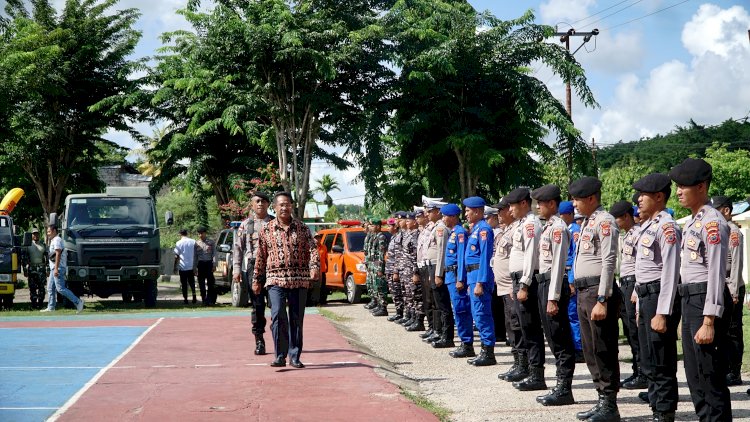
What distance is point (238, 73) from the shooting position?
86.3 ft

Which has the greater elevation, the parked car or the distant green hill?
the distant green hill

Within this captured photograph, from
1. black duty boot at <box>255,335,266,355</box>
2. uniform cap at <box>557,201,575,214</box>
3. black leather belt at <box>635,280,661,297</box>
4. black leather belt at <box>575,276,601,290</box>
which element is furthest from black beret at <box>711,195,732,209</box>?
black duty boot at <box>255,335,266,355</box>

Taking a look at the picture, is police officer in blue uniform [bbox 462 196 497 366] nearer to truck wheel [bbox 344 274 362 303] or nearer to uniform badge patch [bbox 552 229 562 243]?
uniform badge patch [bbox 552 229 562 243]

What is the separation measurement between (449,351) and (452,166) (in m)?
13.7

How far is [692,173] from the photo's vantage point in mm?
6301

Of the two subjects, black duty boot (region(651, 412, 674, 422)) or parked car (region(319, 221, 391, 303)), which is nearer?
black duty boot (region(651, 412, 674, 422))

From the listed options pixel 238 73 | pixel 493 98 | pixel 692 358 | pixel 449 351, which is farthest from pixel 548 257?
pixel 238 73

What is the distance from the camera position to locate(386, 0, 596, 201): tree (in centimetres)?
2425

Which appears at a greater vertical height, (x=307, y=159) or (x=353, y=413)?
(x=307, y=159)

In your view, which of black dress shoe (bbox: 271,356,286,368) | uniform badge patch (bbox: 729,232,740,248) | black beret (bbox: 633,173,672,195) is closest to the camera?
black beret (bbox: 633,173,672,195)

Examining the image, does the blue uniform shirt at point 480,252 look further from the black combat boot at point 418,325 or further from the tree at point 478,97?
the tree at point 478,97

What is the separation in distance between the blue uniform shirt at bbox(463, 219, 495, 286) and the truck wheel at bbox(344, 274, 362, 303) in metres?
10.1

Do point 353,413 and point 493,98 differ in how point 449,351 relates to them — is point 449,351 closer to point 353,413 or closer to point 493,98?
point 353,413

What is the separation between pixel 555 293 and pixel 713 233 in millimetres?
2279
